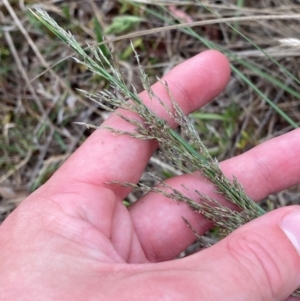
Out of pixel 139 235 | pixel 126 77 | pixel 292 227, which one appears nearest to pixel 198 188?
pixel 139 235

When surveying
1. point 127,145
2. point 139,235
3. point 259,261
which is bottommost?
point 139,235

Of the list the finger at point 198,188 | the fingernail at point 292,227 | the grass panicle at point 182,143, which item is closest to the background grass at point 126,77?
the finger at point 198,188

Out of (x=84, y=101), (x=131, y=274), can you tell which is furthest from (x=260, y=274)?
(x=84, y=101)

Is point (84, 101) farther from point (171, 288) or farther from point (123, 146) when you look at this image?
point (171, 288)

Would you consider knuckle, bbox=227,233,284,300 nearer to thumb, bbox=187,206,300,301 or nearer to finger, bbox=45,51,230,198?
thumb, bbox=187,206,300,301

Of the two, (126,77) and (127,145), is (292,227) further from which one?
(126,77)

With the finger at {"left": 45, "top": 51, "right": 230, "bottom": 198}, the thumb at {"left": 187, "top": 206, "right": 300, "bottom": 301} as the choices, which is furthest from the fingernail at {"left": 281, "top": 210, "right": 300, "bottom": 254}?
the finger at {"left": 45, "top": 51, "right": 230, "bottom": 198}

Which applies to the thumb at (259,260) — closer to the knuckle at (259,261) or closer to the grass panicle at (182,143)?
the knuckle at (259,261)
